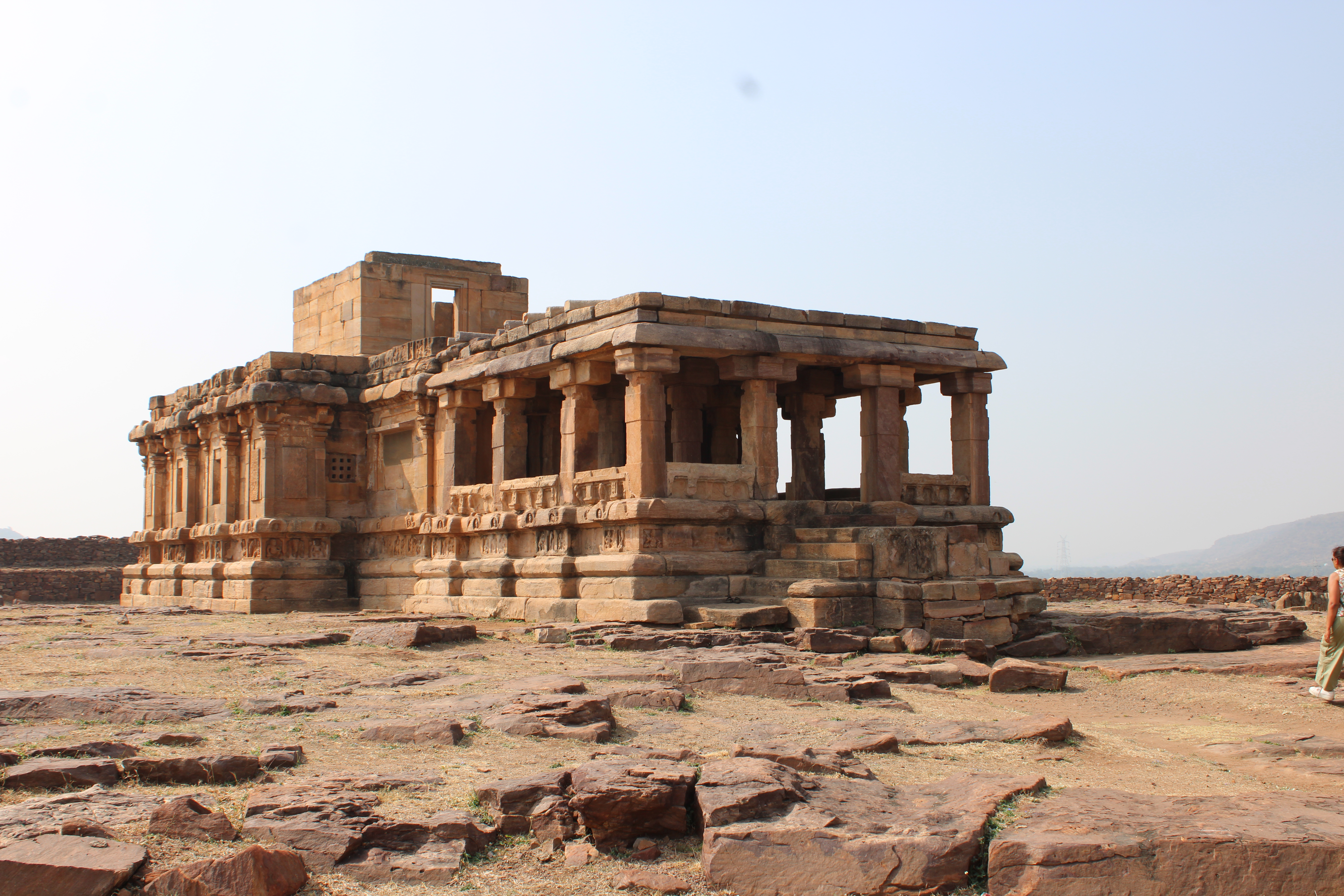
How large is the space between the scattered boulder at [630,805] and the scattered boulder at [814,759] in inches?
32.7

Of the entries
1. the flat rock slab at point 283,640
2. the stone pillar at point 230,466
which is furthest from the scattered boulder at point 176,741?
the stone pillar at point 230,466

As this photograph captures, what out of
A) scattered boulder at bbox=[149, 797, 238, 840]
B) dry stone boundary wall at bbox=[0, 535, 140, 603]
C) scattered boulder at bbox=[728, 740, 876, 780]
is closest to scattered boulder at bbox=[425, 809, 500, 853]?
scattered boulder at bbox=[149, 797, 238, 840]

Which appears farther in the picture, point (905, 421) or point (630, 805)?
point (905, 421)

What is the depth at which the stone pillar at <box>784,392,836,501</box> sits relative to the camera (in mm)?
18125

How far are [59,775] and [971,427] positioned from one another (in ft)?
45.3

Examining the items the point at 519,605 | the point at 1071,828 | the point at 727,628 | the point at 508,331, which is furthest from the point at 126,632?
the point at 1071,828

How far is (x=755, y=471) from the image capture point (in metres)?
15.2

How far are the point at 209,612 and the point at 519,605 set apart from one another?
758 cm

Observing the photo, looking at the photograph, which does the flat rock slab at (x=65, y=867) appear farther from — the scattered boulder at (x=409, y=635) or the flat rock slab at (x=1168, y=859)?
the scattered boulder at (x=409, y=635)

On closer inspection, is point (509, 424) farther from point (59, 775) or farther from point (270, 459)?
point (59, 775)

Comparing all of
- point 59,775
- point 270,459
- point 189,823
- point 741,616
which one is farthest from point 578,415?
point 189,823

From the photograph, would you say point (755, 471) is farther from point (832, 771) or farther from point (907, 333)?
point (832, 771)

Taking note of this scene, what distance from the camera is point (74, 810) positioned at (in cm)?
519

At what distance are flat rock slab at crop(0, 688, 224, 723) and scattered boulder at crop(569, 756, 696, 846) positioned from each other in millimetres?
3664
